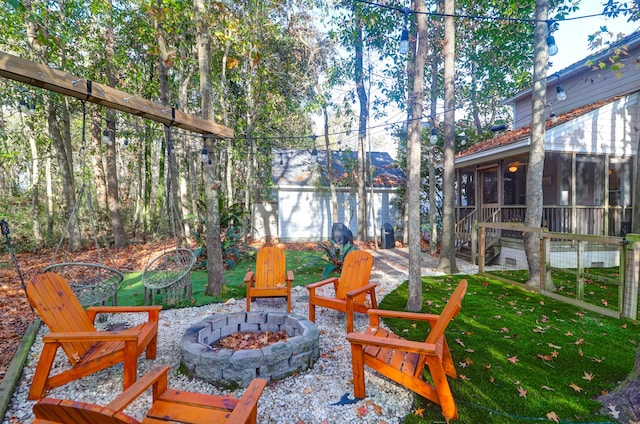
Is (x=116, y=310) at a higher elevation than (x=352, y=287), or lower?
higher

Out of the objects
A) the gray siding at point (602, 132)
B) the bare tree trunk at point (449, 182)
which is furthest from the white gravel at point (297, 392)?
the gray siding at point (602, 132)

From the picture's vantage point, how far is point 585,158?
9219 millimetres

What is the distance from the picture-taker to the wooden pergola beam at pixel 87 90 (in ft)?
10.6

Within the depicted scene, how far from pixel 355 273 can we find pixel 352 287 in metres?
0.21

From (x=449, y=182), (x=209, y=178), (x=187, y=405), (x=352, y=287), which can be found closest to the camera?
(x=187, y=405)

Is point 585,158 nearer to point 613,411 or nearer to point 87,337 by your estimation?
point 613,411

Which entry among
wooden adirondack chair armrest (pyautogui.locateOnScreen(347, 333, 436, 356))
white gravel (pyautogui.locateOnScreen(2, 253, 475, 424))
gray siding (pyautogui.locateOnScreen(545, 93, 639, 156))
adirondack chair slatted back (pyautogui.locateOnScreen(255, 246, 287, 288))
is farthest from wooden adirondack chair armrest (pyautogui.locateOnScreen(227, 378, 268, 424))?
gray siding (pyautogui.locateOnScreen(545, 93, 639, 156))

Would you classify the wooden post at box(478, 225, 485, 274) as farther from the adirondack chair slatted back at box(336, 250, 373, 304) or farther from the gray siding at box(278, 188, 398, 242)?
the gray siding at box(278, 188, 398, 242)

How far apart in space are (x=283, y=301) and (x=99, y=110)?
390 inches

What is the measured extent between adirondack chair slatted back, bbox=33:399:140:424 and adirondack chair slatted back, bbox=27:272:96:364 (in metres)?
1.84

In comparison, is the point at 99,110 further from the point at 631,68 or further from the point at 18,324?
the point at 631,68

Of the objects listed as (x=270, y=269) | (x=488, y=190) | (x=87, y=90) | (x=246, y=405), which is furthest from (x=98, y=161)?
(x=488, y=190)

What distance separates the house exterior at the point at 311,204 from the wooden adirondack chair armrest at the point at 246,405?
11668 mm

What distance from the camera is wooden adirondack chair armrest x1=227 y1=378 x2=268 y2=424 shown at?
5.45ft
